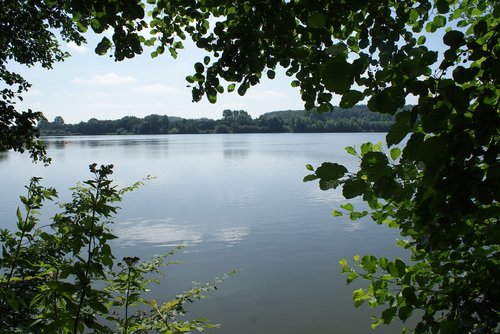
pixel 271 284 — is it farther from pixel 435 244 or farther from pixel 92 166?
pixel 435 244

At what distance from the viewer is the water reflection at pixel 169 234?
14.8 metres

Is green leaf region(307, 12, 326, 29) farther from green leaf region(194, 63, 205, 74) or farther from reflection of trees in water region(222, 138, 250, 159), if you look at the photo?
reflection of trees in water region(222, 138, 250, 159)

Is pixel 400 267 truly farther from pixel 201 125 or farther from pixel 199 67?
pixel 201 125

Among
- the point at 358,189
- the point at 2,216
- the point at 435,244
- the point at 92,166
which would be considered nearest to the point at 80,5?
the point at 92,166

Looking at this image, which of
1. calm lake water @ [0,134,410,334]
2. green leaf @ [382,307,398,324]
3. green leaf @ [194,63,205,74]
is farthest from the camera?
calm lake water @ [0,134,410,334]

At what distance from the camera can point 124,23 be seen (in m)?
2.63

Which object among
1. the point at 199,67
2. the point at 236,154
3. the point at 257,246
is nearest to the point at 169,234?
the point at 257,246

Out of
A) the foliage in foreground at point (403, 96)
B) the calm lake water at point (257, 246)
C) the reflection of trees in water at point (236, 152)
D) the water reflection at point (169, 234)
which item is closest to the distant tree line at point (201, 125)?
the reflection of trees in water at point (236, 152)

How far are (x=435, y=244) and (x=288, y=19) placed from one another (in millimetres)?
1749

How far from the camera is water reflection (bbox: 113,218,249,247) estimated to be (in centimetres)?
1484

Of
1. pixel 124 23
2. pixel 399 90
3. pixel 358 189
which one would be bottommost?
pixel 358 189

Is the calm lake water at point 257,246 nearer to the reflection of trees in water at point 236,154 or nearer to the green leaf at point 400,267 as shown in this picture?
the green leaf at point 400,267

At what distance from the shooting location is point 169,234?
15883 mm

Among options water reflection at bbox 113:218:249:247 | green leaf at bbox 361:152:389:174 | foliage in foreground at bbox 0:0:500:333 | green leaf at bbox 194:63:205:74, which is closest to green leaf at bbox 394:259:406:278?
foliage in foreground at bbox 0:0:500:333
